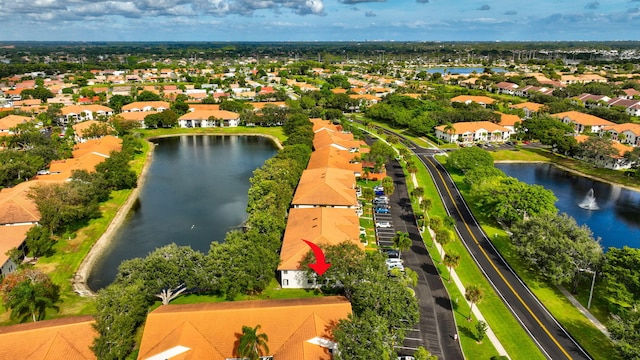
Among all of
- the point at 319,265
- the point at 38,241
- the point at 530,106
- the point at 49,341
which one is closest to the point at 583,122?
the point at 530,106

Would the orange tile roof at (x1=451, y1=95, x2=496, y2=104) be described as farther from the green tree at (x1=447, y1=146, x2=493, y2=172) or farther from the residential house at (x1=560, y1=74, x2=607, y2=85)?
the green tree at (x1=447, y1=146, x2=493, y2=172)

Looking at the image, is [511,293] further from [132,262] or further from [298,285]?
[132,262]

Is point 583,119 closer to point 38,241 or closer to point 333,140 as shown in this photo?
point 333,140

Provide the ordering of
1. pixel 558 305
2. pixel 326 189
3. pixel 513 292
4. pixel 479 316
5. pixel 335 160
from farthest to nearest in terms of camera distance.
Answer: pixel 335 160 < pixel 326 189 < pixel 513 292 < pixel 558 305 < pixel 479 316

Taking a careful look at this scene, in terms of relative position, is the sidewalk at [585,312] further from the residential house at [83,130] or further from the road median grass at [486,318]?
the residential house at [83,130]

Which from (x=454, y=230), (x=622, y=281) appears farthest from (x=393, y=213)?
(x=622, y=281)
